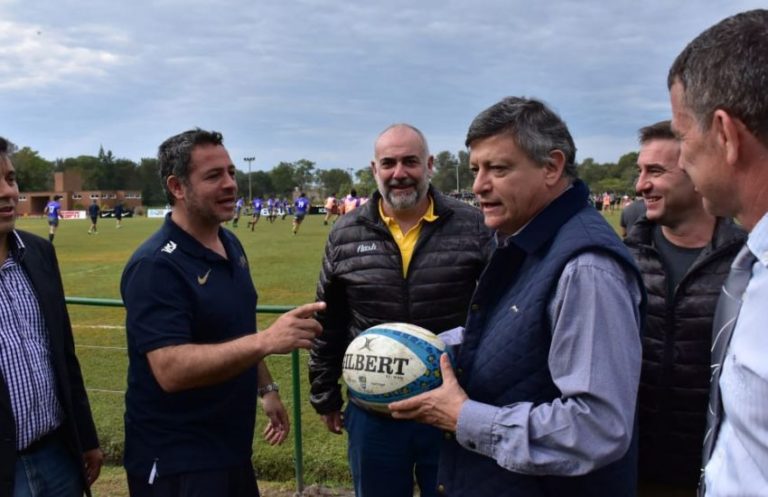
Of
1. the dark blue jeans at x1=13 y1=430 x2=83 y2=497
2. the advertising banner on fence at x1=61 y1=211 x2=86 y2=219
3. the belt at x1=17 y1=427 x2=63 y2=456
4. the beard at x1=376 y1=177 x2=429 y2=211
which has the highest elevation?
the beard at x1=376 y1=177 x2=429 y2=211

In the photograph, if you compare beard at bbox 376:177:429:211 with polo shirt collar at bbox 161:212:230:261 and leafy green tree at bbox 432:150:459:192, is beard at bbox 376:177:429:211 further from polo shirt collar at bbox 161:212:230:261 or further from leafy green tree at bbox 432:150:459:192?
leafy green tree at bbox 432:150:459:192

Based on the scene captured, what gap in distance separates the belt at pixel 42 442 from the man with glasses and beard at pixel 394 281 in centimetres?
147

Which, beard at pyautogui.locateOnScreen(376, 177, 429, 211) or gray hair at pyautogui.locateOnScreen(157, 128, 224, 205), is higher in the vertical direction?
gray hair at pyautogui.locateOnScreen(157, 128, 224, 205)

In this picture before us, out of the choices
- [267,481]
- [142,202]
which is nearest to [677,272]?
[267,481]

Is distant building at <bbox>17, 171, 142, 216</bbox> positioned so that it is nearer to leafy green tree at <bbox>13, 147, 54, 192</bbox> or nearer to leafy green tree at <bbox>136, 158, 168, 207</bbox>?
leafy green tree at <bbox>136, 158, 168, 207</bbox>

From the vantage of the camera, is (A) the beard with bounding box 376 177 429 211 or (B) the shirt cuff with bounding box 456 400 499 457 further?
(A) the beard with bounding box 376 177 429 211

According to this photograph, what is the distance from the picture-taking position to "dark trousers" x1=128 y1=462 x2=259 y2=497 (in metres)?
2.93

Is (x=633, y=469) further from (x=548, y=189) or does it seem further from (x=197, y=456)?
(x=197, y=456)

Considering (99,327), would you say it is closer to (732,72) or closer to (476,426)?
(476,426)

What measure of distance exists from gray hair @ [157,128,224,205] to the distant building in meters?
90.1

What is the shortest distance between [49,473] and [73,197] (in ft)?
342

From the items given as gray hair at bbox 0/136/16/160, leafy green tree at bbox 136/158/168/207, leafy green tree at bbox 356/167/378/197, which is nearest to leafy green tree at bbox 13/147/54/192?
leafy green tree at bbox 136/158/168/207

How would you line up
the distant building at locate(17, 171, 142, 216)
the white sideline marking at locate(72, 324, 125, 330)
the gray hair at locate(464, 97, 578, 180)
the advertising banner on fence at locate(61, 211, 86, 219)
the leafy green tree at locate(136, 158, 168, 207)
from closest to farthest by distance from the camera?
the gray hair at locate(464, 97, 578, 180), the white sideline marking at locate(72, 324, 125, 330), the advertising banner on fence at locate(61, 211, 86, 219), the distant building at locate(17, 171, 142, 216), the leafy green tree at locate(136, 158, 168, 207)

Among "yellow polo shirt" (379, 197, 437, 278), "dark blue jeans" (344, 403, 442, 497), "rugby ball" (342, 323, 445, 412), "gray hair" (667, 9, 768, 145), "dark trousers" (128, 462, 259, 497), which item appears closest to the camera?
"gray hair" (667, 9, 768, 145)
